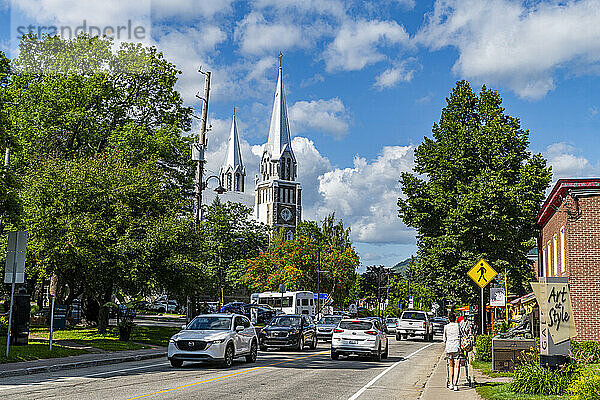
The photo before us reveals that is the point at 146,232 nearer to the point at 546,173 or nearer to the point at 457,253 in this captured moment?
A: the point at 457,253

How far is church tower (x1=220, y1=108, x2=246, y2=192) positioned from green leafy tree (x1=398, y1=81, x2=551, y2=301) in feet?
441

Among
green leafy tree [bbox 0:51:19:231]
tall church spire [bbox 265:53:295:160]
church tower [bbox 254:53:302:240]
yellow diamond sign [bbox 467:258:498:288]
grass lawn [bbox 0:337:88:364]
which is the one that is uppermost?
tall church spire [bbox 265:53:295:160]

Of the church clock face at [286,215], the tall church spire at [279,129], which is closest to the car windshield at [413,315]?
the tall church spire at [279,129]

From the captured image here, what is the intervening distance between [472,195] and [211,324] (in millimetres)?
17674

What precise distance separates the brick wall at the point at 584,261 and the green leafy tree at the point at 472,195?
9.03m

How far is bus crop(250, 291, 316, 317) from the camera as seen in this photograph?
198 ft

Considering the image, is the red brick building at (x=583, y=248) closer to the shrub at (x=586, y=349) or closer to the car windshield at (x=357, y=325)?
the shrub at (x=586, y=349)

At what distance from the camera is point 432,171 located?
38.3m

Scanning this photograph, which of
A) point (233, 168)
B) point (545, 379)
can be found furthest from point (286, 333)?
point (233, 168)

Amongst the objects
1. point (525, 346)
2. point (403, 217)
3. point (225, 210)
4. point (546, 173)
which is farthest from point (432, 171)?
point (225, 210)

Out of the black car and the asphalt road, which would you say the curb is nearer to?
the asphalt road

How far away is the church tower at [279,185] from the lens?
14550 centimetres

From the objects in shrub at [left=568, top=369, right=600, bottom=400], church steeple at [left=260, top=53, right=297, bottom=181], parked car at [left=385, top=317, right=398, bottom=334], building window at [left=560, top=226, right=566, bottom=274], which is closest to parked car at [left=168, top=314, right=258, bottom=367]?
shrub at [left=568, top=369, right=600, bottom=400]

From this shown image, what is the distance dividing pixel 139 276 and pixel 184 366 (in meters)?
8.84
